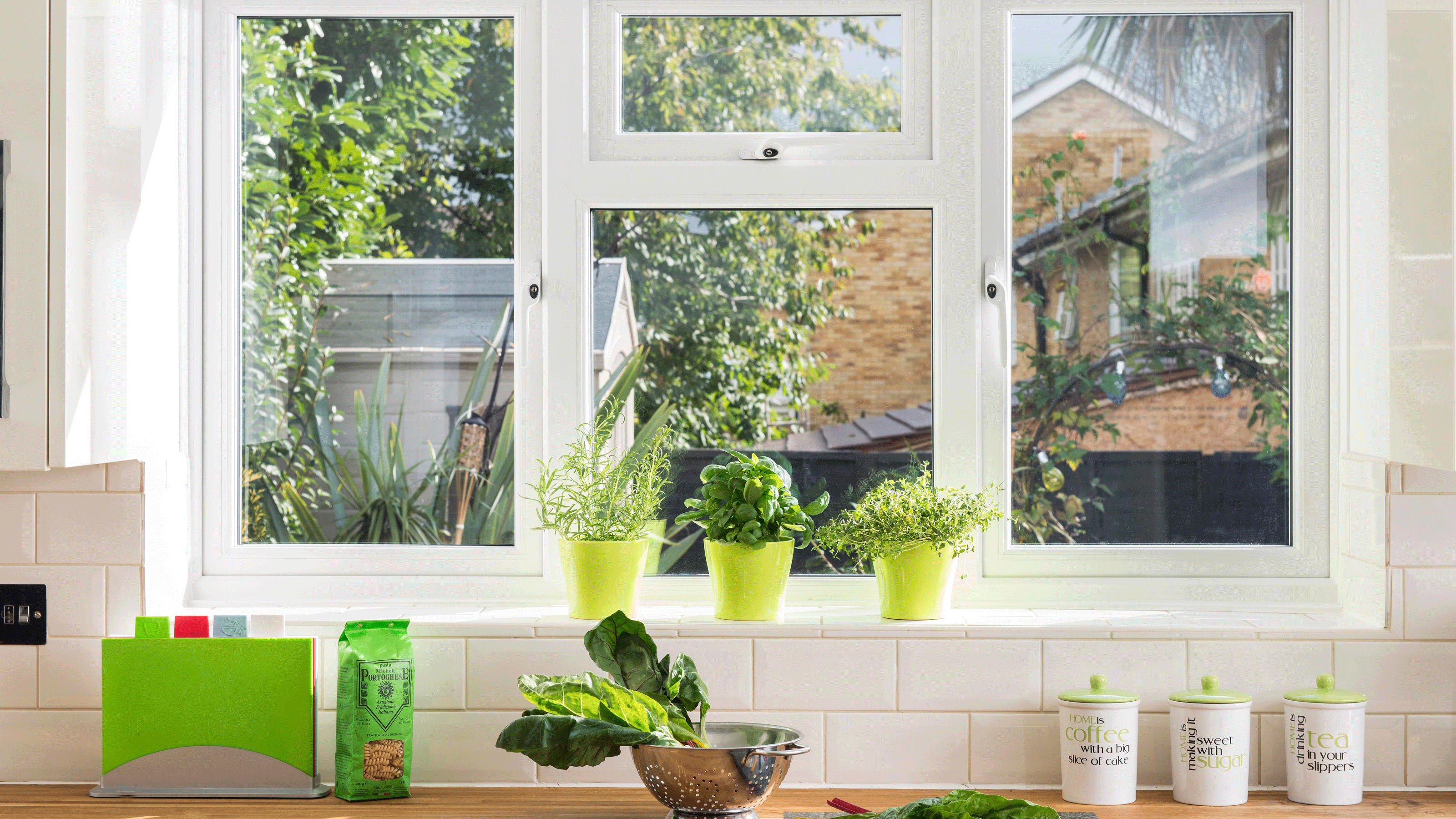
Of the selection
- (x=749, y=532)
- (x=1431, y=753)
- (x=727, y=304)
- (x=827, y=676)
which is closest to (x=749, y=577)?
(x=749, y=532)

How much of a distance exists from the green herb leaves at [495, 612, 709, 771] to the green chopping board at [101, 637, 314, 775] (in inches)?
13.9

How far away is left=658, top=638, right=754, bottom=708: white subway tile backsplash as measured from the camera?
5.37 ft

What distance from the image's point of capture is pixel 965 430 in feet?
5.90

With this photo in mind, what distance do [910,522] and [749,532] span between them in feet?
0.78

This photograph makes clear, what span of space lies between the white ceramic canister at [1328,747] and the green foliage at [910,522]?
1.62 feet

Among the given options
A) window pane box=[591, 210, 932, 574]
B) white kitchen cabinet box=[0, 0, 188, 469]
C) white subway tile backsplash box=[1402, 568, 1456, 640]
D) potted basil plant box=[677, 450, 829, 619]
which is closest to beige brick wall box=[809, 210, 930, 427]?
window pane box=[591, 210, 932, 574]

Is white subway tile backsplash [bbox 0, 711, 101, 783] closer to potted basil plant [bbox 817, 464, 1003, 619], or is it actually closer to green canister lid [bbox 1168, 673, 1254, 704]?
potted basil plant [bbox 817, 464, 1003, 619]

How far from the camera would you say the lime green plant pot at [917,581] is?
1.66 m

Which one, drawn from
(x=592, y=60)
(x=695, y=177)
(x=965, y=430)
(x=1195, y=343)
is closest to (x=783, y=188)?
(x=695, y=177)

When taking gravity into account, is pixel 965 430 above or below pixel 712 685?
above

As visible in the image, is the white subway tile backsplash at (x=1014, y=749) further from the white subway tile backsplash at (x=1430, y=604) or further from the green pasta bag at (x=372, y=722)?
the green pasta bag at (x=372, y=722)

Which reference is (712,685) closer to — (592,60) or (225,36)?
(592,60)

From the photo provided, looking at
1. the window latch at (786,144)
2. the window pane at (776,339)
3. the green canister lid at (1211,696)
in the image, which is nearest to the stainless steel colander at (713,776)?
the window pane at (776,339)

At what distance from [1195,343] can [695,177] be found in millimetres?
855
